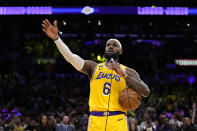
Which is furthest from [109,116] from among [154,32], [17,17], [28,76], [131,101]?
[28,76]

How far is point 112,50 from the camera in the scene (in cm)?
465

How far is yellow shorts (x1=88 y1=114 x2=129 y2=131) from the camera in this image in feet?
14.3

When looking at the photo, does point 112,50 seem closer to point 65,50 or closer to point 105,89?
point 105,89

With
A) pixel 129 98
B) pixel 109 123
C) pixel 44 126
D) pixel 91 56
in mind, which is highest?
pixel 91 56

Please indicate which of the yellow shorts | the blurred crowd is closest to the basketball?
the yellow shorts

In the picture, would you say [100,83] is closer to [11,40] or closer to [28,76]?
[28,76]

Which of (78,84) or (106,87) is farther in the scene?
(78,84)

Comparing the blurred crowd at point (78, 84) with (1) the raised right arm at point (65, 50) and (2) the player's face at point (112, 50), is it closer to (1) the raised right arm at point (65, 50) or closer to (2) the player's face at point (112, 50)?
(1) the raised right arm at point (65, 50)

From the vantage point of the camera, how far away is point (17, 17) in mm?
16797

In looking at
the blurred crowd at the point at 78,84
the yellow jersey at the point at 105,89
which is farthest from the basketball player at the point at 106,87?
the blurred crowd at the point at 78,84

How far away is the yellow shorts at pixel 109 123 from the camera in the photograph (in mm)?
4355

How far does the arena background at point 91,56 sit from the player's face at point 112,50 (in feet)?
24.7

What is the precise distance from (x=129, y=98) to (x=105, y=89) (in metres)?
0.36

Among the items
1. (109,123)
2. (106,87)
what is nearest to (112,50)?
(106,87)
